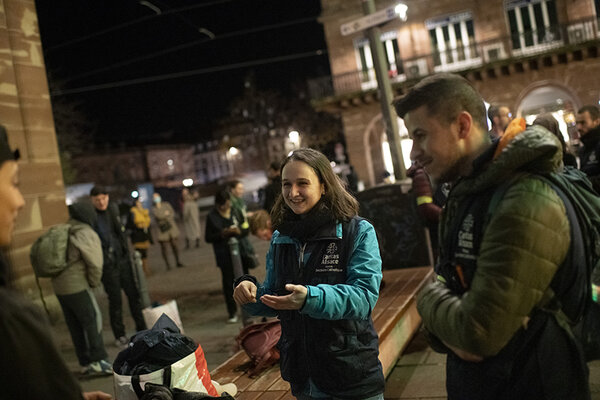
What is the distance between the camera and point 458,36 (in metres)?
28.9

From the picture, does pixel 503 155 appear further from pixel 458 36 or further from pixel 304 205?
pixel 458 36

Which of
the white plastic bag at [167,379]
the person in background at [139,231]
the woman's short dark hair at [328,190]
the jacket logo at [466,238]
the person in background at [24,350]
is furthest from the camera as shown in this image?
the person in background at [139,231]

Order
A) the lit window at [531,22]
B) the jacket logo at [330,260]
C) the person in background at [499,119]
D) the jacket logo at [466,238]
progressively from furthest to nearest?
the lit window at [531,22], the person in background at [499,119], the jacket logo at [330,260], the jacket logo at [466,238]

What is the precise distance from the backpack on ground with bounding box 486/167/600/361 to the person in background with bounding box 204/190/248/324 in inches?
255

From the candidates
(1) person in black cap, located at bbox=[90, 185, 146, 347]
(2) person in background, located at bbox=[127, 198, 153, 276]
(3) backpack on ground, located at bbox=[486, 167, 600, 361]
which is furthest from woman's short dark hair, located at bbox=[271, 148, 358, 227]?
(2) person in background, located at bbox=[127, 198, 153, 276]

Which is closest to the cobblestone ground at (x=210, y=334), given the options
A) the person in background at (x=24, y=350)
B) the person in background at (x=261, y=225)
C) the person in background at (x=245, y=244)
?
the person in background at (x=245, y=244)

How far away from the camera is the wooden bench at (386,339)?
4129mm

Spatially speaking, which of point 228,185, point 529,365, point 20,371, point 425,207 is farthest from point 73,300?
point 529,365

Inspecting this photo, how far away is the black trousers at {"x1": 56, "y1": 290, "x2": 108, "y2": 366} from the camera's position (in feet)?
20.9

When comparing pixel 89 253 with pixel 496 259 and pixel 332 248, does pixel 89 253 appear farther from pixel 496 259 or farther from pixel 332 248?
pixel 496 259

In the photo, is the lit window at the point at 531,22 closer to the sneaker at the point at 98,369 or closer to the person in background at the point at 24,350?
the sneaker at the point at 98,369

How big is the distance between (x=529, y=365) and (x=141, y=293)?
6.77 m

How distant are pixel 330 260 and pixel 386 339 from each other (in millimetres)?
2569

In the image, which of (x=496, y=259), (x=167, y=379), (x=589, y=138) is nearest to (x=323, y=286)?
(x=496, y=259)
